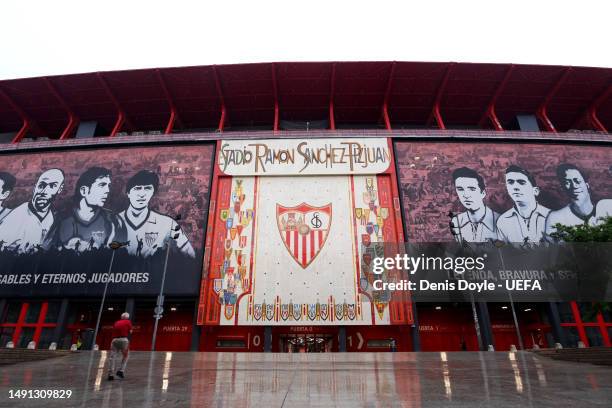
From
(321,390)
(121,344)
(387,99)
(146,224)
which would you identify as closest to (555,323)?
(387,99)

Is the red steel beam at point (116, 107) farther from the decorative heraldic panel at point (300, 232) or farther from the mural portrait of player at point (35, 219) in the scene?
the decorative heraldic panel at point (300, 232)

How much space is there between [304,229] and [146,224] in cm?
1350

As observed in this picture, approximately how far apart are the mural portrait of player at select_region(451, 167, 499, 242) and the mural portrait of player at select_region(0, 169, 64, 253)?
114 ft

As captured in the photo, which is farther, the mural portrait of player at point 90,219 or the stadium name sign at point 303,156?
the stadium name sign at point 303,156

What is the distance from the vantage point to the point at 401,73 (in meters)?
35.0

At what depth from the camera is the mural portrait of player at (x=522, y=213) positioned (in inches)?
1116

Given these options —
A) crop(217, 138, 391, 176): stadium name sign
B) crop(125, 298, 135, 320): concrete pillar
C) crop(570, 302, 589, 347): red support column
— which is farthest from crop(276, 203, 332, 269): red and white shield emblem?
crop(570, 302, 589, 347): red support column

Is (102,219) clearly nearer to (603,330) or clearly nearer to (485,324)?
(485,324)

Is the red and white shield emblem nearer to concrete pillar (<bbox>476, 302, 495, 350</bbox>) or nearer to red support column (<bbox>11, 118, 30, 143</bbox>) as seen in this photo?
concrete pillar (<bbox>476, 302, 495, 350</bbox>)

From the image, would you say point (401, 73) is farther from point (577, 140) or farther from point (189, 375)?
point (189, 375)

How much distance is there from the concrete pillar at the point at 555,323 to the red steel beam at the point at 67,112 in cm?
4698

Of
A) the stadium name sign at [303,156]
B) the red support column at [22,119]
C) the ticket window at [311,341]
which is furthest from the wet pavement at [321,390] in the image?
the red support column at [22,119]

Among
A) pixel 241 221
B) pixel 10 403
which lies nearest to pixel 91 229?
pixel 241 221

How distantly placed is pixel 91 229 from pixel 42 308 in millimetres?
7383
